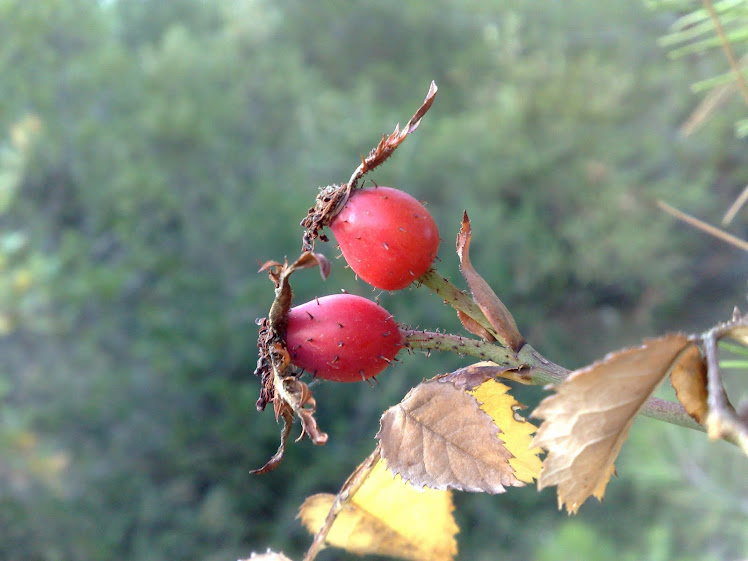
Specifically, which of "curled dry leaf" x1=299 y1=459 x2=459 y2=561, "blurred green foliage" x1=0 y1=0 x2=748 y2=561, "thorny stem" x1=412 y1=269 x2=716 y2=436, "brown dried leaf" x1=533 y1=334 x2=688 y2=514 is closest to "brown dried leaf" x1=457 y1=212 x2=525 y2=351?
"thorny stem" x1=412 y1=269 x2=716 y2=436

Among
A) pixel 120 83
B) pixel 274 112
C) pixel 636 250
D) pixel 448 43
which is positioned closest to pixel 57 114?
pixel 120 83

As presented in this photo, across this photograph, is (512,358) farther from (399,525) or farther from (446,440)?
(399,525)

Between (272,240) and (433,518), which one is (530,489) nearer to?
(272,240)

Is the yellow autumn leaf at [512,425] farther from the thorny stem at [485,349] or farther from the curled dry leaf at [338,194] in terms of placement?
the curled dry leaf at [338,194]

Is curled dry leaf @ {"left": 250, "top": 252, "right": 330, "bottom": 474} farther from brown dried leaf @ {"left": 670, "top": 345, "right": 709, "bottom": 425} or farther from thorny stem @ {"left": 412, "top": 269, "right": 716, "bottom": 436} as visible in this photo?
brown dried leaf @ {"left": 670, "top": 345, "right": 709, "bottom": 425}

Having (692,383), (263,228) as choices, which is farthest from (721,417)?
(263,228)

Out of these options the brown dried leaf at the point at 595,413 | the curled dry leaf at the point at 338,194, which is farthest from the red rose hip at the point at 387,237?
the brown dried leaf at the point at 595,413
